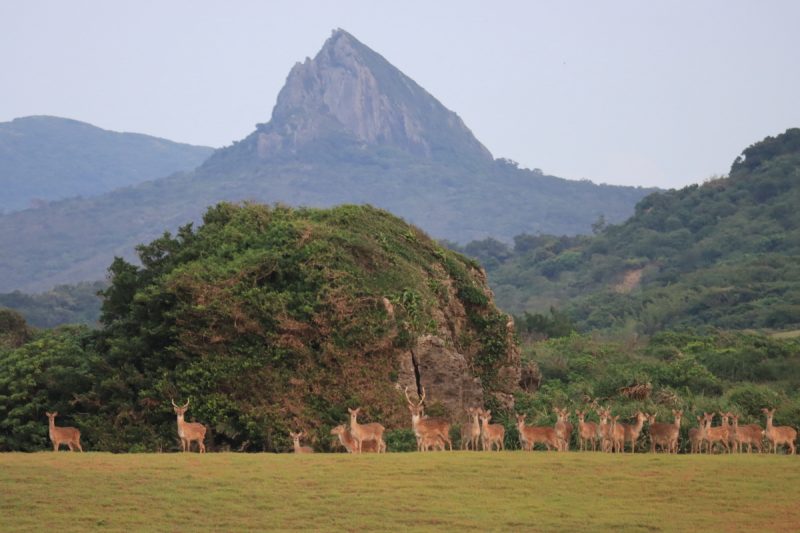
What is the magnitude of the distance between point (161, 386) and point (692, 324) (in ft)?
183

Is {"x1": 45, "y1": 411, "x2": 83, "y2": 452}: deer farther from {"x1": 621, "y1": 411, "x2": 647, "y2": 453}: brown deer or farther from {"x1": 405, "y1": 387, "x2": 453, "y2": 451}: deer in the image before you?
{"x1": 621, "y1": 411, "x2": 647, "y2": 453}: brown deer

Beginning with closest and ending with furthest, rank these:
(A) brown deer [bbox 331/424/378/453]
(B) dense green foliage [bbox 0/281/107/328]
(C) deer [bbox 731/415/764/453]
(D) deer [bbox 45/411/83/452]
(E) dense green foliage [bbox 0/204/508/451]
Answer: (C) deer [bbox 731/415/764/453], (A) brown deer [bbox 331/424/378/453], (D) deer [bbox 45/411/83/452], (E) dense green foliage [bbox 0/204/508/451], (B) dense green foliage [bbox 0/281/107/328]

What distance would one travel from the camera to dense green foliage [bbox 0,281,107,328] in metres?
111

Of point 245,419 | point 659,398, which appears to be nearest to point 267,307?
point 245,419

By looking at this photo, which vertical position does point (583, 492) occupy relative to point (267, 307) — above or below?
below

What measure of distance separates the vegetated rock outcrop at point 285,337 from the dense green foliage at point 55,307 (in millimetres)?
77018

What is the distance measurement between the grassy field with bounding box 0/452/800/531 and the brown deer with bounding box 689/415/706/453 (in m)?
1.64

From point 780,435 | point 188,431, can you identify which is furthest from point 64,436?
point 780,435

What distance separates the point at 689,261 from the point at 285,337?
81877 millimetres

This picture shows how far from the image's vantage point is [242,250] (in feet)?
104

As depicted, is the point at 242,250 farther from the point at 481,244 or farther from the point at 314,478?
the point at 481,244

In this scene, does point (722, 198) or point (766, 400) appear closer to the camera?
point (766, 400)

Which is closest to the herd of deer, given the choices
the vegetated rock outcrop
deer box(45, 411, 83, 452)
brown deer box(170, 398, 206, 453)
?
brown deer box(170, 398, 206, 453)

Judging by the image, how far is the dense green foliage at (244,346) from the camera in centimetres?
2775
